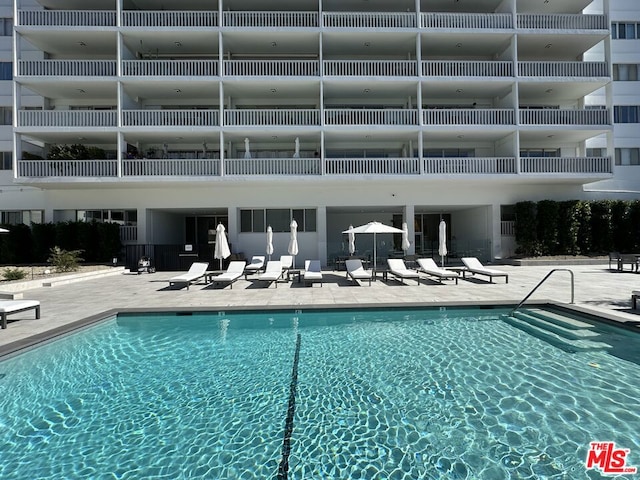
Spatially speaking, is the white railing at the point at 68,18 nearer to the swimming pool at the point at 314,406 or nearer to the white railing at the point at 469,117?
the white railing at the point at 469,117

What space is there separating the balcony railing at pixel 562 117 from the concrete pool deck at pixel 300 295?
8805mm

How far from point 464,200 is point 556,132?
5.91m

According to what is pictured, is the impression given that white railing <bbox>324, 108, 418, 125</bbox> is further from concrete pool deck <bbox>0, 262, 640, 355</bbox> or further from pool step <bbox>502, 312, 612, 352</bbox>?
pool step <bbox>502, 312, 612, 352</bbox>

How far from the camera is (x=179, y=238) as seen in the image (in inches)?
928

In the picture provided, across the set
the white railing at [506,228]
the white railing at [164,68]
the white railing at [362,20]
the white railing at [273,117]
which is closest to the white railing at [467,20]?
the white railing at [362,20]

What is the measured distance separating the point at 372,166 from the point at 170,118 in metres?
10.8

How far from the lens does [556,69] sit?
720 inches

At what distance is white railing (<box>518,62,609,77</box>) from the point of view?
59.8 feet

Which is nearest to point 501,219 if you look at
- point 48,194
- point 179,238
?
point 179,238

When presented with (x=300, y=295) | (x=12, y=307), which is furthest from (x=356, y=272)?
(x=12, y=307)

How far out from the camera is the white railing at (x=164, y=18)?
17.5 metres

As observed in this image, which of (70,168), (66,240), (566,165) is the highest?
(70,168)

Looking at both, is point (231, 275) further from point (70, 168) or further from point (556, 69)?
point (556, 69)

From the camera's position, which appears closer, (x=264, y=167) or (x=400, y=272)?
(x=400, y=272)
